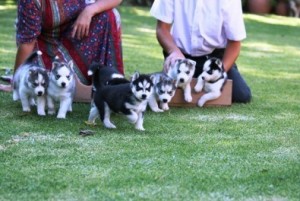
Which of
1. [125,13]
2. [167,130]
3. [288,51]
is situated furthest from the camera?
[125,13]

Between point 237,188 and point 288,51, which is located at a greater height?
point 237,188

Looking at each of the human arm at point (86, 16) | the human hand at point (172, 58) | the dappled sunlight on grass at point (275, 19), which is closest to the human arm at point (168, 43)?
the human hand at point (172, 58)

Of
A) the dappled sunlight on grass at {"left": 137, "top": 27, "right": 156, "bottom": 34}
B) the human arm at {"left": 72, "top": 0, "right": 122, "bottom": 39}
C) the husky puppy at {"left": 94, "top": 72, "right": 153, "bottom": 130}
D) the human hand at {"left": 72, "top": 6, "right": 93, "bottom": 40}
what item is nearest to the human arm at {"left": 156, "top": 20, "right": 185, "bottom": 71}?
the human arm at {"left": 72, "top": 0, "right": 122, "bottom": 39}

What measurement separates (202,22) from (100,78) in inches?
51.2

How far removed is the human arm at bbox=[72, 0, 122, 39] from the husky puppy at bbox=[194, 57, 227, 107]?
962 mm

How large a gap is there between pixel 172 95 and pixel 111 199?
251 cm

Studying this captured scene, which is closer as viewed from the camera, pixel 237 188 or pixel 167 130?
pixel 237 188

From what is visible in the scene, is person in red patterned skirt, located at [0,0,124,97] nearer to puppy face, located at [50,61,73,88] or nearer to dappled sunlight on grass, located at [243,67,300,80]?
puppy face, located at [50,61,73,88]

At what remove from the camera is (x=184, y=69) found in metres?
5.67

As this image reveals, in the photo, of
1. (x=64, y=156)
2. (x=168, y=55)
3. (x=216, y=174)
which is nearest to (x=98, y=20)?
(x=168, y=55)

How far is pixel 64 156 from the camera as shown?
3896 mm

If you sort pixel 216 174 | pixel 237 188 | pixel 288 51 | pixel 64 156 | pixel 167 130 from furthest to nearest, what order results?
pixel 288 51 < pixel 167 130 < pixel 64 156 < pixel 216 174 < pixel 237 188

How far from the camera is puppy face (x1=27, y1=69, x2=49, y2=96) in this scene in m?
5.12

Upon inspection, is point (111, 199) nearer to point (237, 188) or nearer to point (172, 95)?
point (237, 188)
